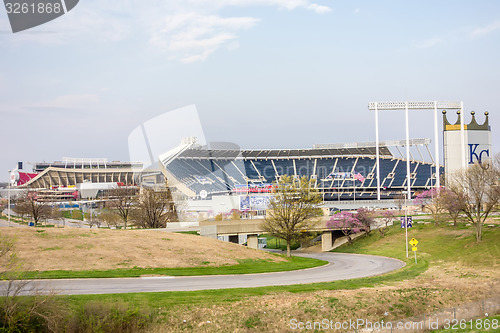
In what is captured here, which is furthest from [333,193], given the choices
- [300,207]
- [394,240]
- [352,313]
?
[352,313]

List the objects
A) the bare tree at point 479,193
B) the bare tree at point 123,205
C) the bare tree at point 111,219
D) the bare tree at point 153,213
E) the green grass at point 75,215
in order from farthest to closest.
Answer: the green grass at point 75,215, the bare tree at point 111,219, the bare tree at point 123,205, the bare tree at point 153,213, the bare tree at point 479,193

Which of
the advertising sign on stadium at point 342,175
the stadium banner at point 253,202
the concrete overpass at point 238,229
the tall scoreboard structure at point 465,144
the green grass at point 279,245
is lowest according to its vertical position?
the green grass at point 279,245

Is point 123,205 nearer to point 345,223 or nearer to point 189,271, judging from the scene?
point 345,223

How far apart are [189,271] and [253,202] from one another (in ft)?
179

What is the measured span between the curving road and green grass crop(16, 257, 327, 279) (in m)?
0.70

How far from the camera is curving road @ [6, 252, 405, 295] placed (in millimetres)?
23656

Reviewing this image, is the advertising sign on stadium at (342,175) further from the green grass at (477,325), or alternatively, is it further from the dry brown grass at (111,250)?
the green grass at (477,325)

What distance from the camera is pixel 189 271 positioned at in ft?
99.5

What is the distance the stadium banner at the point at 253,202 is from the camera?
83062mm

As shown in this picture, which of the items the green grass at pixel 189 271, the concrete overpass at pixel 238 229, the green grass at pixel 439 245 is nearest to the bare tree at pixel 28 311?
the green grass at pixel 189 271

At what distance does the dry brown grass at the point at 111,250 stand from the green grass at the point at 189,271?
2.24 feet

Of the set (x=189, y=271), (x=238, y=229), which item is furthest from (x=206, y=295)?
(x=238, y=229)

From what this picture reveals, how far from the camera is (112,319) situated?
2033 centimetres

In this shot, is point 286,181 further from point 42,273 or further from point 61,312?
point 61,312
